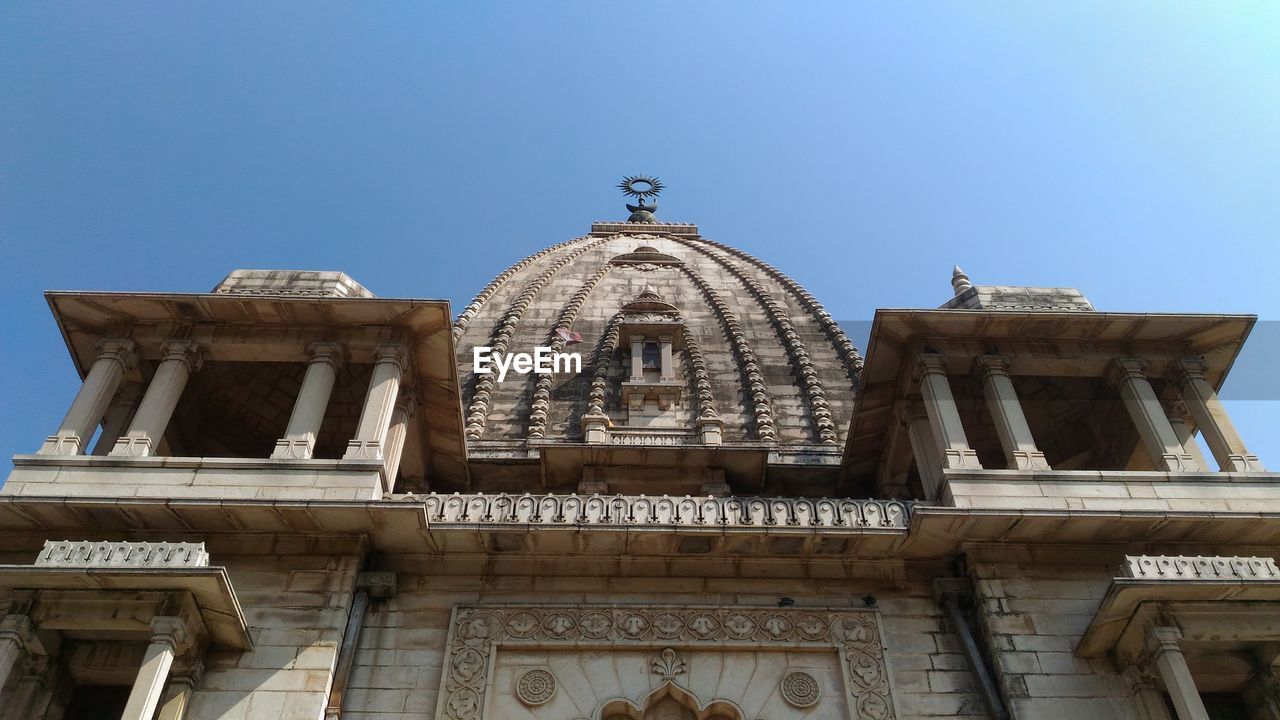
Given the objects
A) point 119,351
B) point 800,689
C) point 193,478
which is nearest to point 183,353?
point 119,351

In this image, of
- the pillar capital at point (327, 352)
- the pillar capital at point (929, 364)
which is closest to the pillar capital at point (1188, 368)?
the pillar capital at point (929, 364)

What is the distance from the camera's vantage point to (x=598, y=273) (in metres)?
34.4

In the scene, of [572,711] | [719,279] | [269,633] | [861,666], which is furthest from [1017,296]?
[719,279]

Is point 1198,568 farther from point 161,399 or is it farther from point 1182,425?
point 161,399

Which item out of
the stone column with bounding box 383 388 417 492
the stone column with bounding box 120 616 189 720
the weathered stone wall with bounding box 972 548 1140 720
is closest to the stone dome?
the stone column with bounding box 383 388 417 492

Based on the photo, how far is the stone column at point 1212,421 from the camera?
15.6 m

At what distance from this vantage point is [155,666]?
38.8 ft

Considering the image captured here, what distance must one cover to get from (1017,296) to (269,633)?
14.2m

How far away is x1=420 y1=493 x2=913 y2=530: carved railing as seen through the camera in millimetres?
14555

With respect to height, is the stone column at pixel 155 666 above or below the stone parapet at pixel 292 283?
below

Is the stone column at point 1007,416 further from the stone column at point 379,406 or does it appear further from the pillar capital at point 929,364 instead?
the stone column at point 379,406

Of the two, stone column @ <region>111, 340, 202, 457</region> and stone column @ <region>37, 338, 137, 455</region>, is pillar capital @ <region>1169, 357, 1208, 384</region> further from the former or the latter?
stone column @ <region>37, 338, 137, 455</region>

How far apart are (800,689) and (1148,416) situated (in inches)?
290

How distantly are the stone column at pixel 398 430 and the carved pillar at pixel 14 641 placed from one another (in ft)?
17.1
